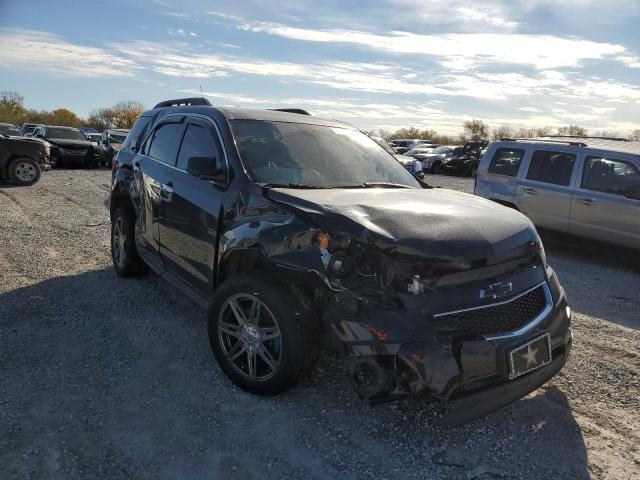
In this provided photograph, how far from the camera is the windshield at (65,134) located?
20.2 meters

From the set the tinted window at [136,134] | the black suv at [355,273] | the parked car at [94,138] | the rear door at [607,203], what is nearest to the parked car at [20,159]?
the parked car at [94,138]

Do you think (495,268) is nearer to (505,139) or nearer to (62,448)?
(62,448)

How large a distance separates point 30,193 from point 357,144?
34.6 ft

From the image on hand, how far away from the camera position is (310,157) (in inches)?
161

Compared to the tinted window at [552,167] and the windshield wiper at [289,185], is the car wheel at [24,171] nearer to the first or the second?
the tinted window at [552,167]

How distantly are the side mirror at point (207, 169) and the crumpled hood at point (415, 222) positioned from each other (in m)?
0.52

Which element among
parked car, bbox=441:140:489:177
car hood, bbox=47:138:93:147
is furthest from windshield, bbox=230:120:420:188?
parked car, bbox=441:140:489:177

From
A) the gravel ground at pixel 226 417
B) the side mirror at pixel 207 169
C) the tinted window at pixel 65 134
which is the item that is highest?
the side mirror at pixel 207 169

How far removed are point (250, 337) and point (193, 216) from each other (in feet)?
3.90

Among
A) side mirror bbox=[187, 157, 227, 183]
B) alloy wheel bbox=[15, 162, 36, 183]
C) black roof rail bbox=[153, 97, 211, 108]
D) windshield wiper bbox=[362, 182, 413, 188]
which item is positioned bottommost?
alloy wheel bbox=[15, 162, 36, 183]

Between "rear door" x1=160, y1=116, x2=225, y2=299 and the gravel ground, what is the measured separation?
1.89ft

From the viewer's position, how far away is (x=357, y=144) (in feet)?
15.0

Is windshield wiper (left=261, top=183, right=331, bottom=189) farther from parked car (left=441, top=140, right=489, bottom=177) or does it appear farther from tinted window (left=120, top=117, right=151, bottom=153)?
parked car (left=441, top=140, right=489, bottom=177)

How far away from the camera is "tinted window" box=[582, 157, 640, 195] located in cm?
716
